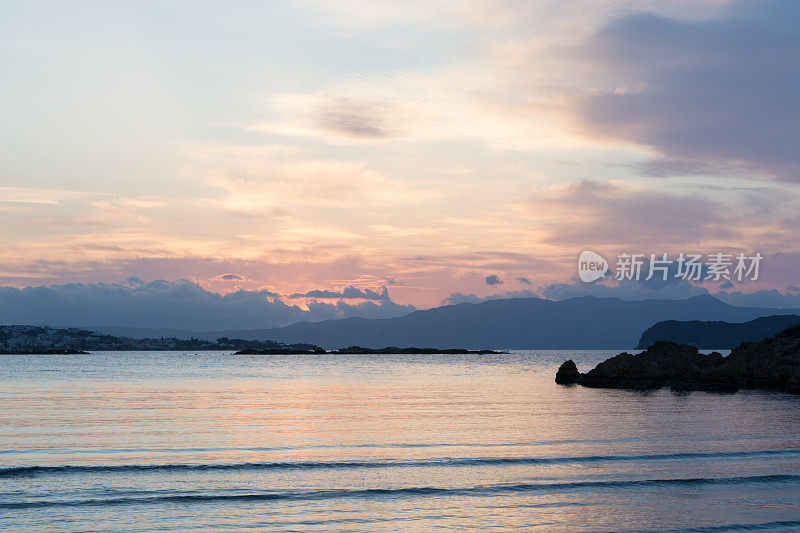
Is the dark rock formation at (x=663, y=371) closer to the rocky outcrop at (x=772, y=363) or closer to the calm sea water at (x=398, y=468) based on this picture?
the rocky outcrop at (x=772, y=363)

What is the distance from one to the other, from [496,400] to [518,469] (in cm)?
3483

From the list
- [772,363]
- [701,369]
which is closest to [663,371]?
[701,369]

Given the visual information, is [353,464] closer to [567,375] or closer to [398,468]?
[398,468]

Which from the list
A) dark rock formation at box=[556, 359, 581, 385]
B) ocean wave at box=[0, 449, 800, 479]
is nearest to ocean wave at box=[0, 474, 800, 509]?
ocean wave at box=[0, 449, 800, 479]

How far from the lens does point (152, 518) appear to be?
69.1 feet

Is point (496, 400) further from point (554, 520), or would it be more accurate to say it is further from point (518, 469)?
point (554, 520)

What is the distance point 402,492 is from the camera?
2447 centimetres

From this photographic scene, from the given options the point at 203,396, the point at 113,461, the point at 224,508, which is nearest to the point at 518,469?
the point at 224,508

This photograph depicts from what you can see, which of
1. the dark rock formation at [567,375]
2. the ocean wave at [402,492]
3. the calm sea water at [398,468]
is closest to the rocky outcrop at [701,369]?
the dark rock formation at [567,375]

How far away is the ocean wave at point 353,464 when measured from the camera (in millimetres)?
27688

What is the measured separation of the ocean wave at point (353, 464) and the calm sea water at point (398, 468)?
13 cm

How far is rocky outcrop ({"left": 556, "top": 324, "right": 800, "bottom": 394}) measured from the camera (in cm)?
8181

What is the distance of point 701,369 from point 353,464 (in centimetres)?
7114

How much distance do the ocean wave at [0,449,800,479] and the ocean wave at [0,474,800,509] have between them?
165 inches
